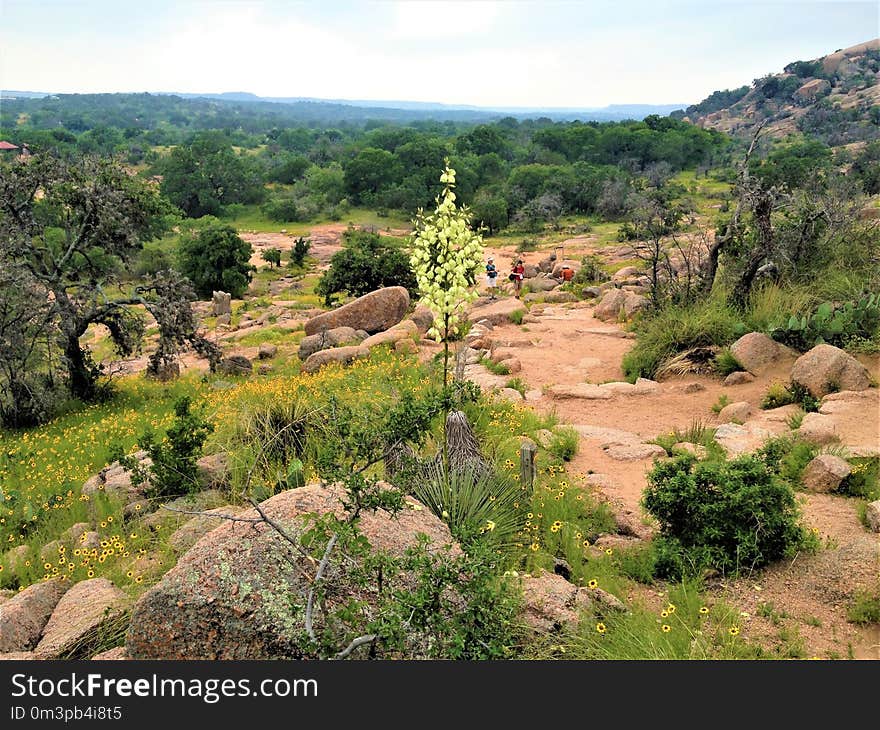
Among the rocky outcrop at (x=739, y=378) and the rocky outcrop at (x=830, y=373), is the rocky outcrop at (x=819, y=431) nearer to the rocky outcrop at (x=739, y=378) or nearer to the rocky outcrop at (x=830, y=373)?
the rocky outcrop at (x=830, y=373)

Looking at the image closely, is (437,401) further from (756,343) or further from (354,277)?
(354,277)

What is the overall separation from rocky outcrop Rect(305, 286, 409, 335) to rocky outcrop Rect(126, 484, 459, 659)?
1383cm

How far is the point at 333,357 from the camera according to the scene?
1402cm

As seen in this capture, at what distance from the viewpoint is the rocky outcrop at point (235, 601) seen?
3691 mm

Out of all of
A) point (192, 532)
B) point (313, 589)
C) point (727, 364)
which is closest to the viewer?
point (313, 589)

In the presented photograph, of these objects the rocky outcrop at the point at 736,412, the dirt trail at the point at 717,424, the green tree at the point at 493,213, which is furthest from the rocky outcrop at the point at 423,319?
the green tree at the point at 493,213

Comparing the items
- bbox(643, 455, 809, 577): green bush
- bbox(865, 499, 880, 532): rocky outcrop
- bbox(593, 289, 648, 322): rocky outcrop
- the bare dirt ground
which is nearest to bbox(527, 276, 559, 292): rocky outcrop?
the bare dirt ground

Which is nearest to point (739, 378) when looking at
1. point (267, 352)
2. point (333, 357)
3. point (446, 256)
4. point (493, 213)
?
point (446, 256)

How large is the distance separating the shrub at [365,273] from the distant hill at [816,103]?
53.9 m

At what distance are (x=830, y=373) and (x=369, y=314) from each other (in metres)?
11.3

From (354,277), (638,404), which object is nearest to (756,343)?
(638,404)

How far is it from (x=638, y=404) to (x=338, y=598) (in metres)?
7.98

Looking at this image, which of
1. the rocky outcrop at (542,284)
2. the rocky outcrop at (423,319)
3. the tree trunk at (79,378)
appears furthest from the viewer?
the rocky outcrop at (542,284)

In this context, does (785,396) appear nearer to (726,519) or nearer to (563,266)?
(726,519)
